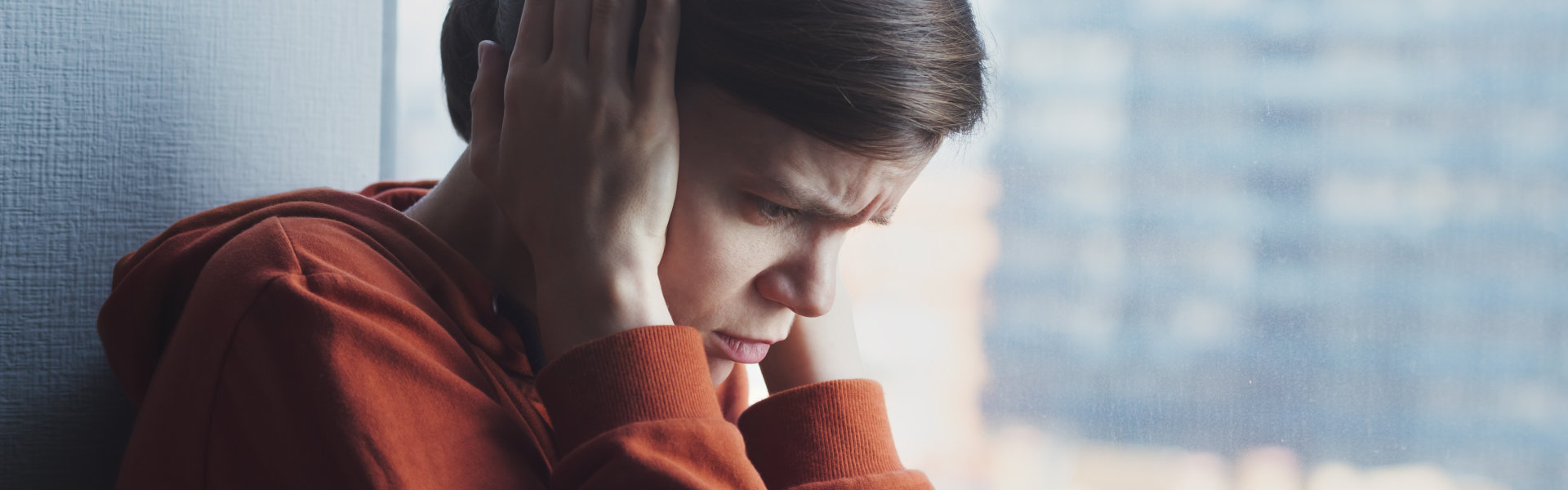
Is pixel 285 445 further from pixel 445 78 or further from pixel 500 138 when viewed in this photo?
pixel 445 78

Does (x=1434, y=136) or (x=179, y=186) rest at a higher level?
(x=1434, y=136)

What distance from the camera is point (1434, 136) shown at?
30.9 inches

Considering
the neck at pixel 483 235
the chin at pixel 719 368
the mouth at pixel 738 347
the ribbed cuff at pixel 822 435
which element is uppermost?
the neck at pixel 483 235

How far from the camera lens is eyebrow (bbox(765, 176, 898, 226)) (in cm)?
72

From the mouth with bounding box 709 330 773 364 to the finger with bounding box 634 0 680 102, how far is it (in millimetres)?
215

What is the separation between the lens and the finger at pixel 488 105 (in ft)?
2.63

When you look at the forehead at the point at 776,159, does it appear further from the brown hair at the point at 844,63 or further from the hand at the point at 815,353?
the hand at the point at 815,353

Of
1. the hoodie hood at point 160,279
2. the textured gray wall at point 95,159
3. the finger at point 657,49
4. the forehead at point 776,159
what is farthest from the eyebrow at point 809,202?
the textured gray wall at point 95,159

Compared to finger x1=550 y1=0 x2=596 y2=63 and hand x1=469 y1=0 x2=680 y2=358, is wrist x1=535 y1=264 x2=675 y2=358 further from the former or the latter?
finger x1=550 y1=0 x2=596 y2=63

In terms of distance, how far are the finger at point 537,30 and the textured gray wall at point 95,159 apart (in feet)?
1.24

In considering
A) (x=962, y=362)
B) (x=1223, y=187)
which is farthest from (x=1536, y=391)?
(x=962, y=362)

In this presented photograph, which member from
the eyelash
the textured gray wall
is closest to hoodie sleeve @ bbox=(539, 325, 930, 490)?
the eyelash

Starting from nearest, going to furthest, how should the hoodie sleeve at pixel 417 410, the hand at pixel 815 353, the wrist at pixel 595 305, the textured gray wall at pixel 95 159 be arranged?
1. the hoodie sleeve at pixel 417 410
2. the wrist at pixel 595 305
3. the textured gray wall at pixel 95 159
4. the hand at pixel 815 353

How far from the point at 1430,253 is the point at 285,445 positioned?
0.90 metres
